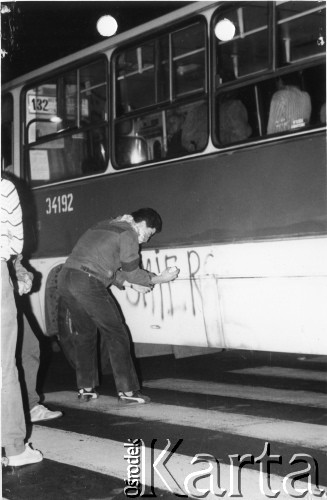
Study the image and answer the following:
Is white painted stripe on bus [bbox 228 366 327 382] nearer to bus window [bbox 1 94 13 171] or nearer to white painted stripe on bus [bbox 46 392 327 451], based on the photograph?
white painted stripe on bus [bbox 46 392 327 451]

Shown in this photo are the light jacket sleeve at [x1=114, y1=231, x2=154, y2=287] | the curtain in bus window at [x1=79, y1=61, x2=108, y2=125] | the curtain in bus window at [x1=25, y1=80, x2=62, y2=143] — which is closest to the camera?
the light jacket sleeve at [x1=114, y1=231, x2=154, y2=287]

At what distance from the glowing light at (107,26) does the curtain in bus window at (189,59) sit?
108 centimetres

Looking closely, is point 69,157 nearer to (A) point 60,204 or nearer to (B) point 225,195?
(A) point 60,204

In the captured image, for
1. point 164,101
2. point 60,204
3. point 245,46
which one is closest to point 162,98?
point 164,101

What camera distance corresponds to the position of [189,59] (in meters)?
7.62

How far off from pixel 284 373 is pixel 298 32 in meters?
3.84

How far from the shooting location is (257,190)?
695cm

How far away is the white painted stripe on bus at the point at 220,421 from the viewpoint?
19.0 feet

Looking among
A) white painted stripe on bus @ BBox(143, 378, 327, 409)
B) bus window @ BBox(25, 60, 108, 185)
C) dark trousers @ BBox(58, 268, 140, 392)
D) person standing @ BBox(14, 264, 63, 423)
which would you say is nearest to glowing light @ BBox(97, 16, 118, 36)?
bus window @ BBox(25, 60, 108, 185)

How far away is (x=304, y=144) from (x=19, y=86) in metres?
4.62

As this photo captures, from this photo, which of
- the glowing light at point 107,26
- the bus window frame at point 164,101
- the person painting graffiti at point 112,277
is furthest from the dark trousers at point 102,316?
the glowing light at point 107,26

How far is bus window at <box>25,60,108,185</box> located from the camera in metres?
8.65

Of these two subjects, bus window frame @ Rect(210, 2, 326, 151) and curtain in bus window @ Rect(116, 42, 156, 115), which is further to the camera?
curtain in bus window @ Rect(116, 42, 156, 115)

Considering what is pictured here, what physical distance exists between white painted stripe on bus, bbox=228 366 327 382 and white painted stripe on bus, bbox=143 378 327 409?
0.72 metres
